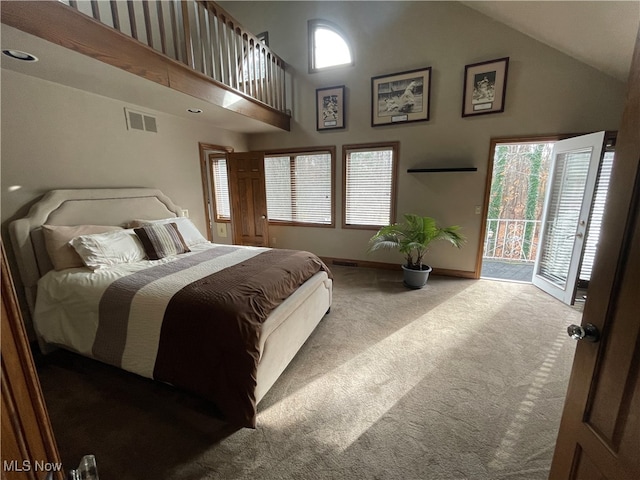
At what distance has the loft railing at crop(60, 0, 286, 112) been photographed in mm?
2391

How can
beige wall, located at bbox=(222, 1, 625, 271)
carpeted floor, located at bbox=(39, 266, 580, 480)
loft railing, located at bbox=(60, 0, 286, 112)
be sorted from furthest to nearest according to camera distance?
1. beige wall, located at bbox=(222, 1, 625, 271)
2. loft railing, located at bbox=(60, 0, 286, 112)
3. carpeted floor, located at bbox=(39, 266, 580, 480)

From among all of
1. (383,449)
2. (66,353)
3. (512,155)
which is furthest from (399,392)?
(512,155)

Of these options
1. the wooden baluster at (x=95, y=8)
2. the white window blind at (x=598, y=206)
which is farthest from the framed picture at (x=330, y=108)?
the white window blind at (x=598, y=206)

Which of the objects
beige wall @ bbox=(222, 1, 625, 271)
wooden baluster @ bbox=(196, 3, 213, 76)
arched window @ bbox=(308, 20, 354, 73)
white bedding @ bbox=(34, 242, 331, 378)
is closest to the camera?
white bedding @ bbox=(34, 242, 331, 378)

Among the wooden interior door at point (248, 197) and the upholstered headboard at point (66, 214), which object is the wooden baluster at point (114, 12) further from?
the wooden interior door at point (248, 197)

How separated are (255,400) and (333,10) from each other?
199 inches

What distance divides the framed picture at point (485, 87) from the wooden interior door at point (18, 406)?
14.4ft

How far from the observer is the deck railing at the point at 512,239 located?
16.4 feet

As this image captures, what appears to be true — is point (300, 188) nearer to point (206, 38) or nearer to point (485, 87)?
point (206, 38)

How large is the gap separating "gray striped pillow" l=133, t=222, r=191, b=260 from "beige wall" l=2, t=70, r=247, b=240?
79cm

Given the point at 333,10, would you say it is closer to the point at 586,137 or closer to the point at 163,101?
the point at 163,101

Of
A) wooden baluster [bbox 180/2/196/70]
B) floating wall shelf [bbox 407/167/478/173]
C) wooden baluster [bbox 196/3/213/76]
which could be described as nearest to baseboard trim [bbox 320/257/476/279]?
floating wall shelf [bbox 407/167/478/173]

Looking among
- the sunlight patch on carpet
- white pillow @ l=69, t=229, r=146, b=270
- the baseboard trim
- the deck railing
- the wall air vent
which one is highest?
the wall air vent

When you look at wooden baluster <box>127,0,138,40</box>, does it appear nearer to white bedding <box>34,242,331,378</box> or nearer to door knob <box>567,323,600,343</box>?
white bedding <box>34,242,331,378</box>
